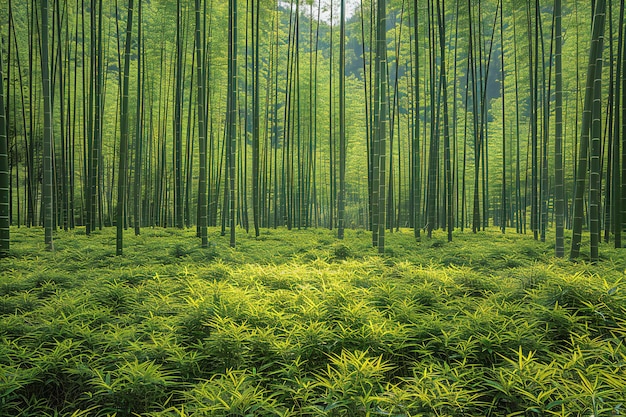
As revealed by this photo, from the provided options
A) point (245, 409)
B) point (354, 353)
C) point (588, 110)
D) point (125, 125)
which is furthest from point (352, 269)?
point (125, 125)

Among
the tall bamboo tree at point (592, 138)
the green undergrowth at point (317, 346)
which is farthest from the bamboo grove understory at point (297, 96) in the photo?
the green undergrowth at point (317, 346)

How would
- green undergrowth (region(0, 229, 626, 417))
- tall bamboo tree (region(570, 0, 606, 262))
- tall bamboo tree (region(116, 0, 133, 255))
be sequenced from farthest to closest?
tall bamboo tree (region(116, 0, 133, 255)), tall bamboo tree (region(570, 0, 606, 262)), green undergrowth (region(0, 229, 626, 417))

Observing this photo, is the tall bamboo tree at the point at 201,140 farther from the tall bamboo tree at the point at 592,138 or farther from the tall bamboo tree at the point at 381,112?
the tall bamboo tree at the point at 592,138

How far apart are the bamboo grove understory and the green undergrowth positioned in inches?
63.1

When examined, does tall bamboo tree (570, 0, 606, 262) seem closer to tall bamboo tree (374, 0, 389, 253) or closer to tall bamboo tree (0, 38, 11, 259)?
tall bamboo tree (374, 0, 389, 253)

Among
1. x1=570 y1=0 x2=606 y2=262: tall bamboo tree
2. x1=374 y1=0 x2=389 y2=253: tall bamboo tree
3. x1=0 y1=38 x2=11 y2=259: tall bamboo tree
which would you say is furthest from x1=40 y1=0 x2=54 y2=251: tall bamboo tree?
x1=570 y1=0 x2=606 y2=262: tall bamboo tree

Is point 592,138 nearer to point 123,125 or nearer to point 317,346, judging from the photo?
point 317,346

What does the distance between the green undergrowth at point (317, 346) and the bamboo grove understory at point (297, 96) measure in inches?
63.1

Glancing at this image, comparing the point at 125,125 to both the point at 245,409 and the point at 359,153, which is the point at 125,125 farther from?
the point at 359,153

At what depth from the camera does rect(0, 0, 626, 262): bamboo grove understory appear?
4418mm

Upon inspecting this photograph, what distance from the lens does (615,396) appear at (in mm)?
1510

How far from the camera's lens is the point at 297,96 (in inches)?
368

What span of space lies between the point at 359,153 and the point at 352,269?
11.8m

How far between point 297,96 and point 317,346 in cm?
822
